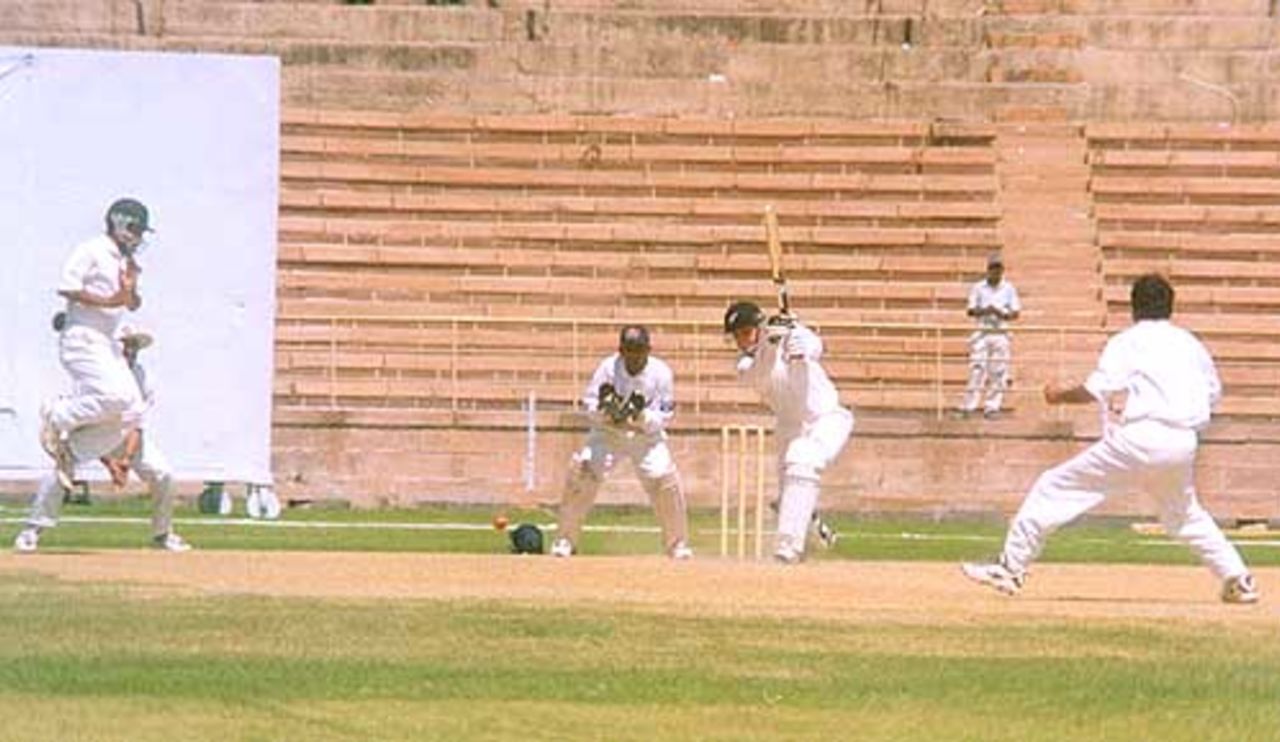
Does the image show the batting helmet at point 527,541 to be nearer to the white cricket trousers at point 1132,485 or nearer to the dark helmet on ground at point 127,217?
the dark helmet on ground at point 127,217

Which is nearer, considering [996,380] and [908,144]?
[996,380]

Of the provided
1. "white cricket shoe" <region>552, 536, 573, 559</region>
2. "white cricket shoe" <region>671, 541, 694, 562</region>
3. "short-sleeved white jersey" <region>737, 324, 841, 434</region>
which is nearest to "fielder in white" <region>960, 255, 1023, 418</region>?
"white cricket shoe" <region>671, 541, 694, 562</region>

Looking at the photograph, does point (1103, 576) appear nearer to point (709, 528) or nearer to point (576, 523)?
point (576, 523)

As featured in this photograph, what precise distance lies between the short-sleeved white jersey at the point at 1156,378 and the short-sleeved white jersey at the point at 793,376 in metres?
3.98

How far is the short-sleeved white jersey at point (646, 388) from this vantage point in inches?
926

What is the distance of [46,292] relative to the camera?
79.8 ft

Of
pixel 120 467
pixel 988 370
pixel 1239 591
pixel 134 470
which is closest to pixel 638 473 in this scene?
pixel 120 467

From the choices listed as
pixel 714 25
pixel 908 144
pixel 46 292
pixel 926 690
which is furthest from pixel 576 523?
pixel 714 25

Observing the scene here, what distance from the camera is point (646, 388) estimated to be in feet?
77.5

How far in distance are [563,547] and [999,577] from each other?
561 centimetres

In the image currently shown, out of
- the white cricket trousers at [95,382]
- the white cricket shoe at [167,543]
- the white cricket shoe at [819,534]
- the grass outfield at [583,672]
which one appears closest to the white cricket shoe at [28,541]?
the white cricket shoe at [167,543]

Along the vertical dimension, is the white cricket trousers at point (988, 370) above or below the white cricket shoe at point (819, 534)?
above

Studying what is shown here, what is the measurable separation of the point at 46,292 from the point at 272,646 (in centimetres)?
943

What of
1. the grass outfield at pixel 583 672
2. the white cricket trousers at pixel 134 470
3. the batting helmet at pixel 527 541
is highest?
the white cricket trousers at pixel 134 470
